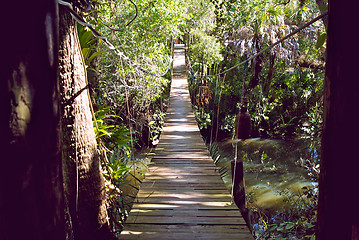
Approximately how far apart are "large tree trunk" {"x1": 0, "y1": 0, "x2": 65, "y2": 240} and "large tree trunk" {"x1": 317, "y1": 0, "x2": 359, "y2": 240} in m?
0.60

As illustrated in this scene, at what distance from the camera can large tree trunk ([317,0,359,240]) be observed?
0.63 meters

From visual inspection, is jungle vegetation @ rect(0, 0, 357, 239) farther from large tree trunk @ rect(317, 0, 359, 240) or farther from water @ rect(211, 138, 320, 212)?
water @ rect(211, 138, 320, 212)

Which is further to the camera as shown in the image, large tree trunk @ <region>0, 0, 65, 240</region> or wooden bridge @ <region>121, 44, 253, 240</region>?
wooden bridge @ <region>121, 44, 253, 240</region>

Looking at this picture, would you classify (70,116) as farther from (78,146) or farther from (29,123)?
(29,123)

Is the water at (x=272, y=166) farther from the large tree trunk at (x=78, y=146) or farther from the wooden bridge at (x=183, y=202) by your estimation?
the large tree trunk at (x=78, y=146)

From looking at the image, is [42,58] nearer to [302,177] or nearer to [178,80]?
[302,177]

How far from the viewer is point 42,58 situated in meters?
0.59

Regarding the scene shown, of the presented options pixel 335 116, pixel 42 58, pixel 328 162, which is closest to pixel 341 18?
pixel 335 116

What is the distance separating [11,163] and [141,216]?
5.26 feet

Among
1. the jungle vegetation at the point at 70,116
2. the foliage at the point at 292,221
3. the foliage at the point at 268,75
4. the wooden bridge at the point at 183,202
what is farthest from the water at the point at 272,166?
the jungle vegetation at the point at 70,116

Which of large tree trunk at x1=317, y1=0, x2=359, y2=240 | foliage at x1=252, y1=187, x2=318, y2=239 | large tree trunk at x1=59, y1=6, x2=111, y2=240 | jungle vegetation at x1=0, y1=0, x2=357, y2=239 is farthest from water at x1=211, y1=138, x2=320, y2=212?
large tree trunk at x1=317, y1=0, x2=359, y2=240

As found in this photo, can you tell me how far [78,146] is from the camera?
1.95 metres

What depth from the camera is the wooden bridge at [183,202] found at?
6.03ft

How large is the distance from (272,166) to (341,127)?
6.22 m
